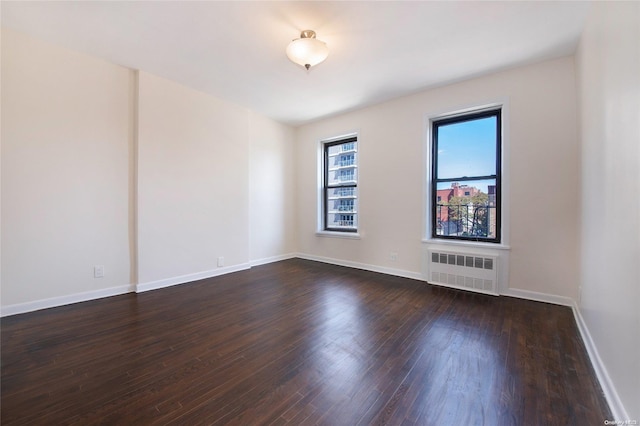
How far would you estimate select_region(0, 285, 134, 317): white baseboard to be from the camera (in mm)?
2607

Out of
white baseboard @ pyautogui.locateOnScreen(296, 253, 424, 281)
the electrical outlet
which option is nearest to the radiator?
white baseboard @ pyautogui.locateOnScreen(296, 253, 424, 281)

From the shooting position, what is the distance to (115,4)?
7.23 feet

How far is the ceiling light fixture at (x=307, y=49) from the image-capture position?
7.86 ft

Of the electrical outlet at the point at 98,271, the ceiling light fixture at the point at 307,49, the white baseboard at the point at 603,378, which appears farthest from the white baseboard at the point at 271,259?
the white baseboard at the point at 603,378

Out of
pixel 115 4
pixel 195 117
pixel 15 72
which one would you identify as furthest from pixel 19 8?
pixel 195 117

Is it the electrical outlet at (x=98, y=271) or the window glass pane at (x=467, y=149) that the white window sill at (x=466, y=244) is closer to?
the window glass pane at (x=467, y=149)

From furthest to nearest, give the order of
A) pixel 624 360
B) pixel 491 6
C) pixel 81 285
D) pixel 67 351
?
1. pixel 81 285
2. pixel 491 6
3. pixel 67 351
4. pixel 624 360

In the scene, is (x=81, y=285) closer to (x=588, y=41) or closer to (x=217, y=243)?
(x=217, y=243)

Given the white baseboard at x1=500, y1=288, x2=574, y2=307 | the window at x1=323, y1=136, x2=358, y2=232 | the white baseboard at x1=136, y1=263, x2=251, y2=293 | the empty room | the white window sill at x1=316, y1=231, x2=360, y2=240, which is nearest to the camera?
the empty room

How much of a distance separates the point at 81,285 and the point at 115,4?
3.00m

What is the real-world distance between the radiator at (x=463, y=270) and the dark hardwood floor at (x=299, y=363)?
0.79 ft

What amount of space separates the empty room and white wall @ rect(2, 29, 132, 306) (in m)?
0.02

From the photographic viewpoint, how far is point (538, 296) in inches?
119

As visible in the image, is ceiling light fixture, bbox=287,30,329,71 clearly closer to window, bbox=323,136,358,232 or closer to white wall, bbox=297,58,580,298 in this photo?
white wall, bbox=297,58,580,298
